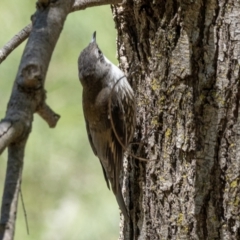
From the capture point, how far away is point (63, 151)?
192 inches

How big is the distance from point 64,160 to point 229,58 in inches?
107

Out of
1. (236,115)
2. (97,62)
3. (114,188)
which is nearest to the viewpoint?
(236,115)

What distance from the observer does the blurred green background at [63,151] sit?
4770 millimetres

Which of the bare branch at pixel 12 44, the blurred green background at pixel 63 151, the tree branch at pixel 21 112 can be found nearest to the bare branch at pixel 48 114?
the tree branch at pixel 21 112

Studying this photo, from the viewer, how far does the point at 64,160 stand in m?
4.93

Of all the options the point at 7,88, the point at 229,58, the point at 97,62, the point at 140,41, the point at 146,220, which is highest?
the point at 7,88

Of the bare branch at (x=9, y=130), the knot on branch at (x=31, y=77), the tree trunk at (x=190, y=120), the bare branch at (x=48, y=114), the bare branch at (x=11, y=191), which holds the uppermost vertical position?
the tree trunk at (x=190, y=120)

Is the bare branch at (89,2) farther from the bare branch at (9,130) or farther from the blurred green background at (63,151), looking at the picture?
the blurred green background at (63,151)

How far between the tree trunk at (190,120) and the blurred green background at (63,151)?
2085 millimetres

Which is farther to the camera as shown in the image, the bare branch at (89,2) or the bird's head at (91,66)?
the bird's head at (91,66)

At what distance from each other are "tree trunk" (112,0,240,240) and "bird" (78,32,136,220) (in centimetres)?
33

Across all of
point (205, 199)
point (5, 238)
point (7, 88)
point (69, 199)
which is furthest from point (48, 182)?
point (5, 238)

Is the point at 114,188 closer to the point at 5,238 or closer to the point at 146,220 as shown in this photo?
the point at 146,220

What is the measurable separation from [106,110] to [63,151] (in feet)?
5.57
